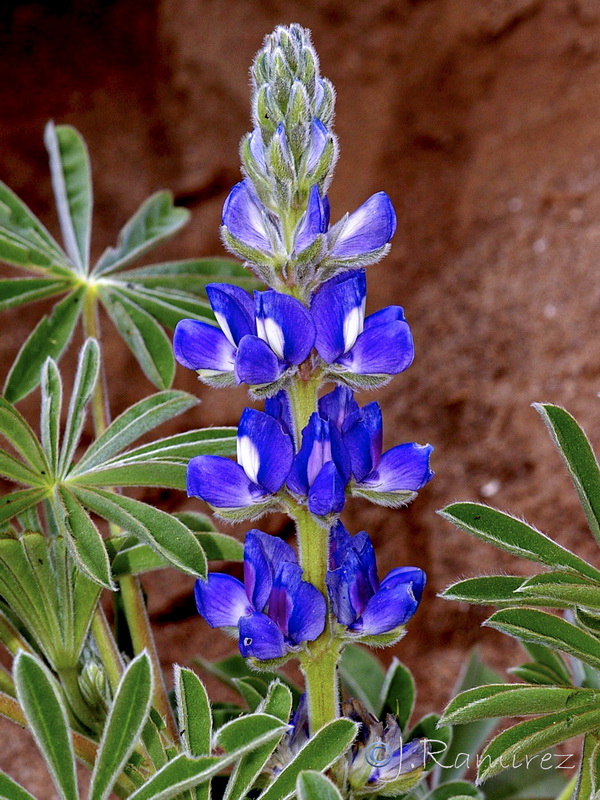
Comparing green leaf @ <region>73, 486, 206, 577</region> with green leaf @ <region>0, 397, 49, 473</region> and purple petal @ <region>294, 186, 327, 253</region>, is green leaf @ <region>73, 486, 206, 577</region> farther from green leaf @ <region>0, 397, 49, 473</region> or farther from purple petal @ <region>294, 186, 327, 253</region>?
purple petal @ <region>294, 186, 327, 253</region>

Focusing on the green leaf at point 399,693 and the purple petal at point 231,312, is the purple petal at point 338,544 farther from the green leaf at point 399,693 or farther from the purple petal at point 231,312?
the green leaf at point 399,693

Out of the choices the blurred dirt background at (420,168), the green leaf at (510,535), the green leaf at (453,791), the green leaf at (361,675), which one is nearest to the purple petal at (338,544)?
the green leaf at (510,535)

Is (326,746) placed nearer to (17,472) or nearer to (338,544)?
(338,544)

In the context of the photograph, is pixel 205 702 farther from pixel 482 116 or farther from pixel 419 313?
pixel 482 116

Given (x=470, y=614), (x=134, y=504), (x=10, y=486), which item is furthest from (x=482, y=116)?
(x=134, y=504)

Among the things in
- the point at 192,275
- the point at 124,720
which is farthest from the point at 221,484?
the point at 192,275

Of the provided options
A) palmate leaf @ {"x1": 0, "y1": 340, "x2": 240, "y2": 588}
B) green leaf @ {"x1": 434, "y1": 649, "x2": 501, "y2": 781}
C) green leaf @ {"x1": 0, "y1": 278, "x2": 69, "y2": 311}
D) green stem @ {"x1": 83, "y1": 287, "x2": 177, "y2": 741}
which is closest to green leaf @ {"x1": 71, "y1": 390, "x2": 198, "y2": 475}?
palmate leaf @ {"x1": 0, "y1": 340, "x2": 240, "y2": 588}
